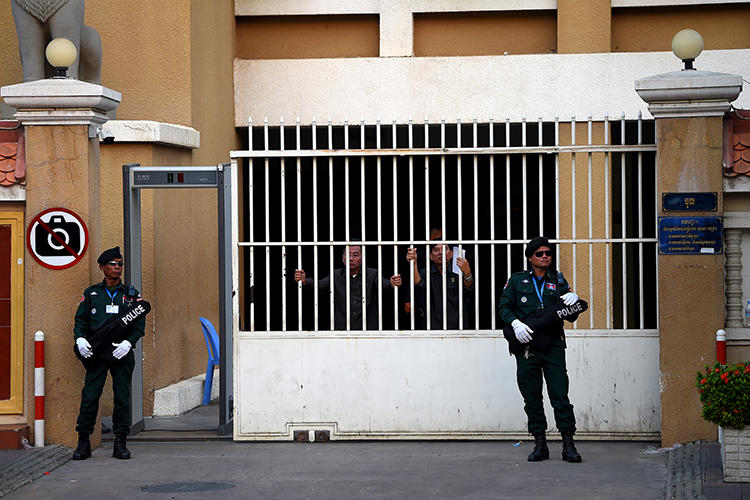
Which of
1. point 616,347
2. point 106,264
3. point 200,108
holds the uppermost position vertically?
point 200,108

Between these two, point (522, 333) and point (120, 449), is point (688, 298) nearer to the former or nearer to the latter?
point (522, 333)

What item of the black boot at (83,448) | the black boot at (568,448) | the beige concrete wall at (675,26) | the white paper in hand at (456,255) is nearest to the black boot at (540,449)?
the black boot at (568,448)

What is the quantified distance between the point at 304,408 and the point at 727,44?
24.9ft

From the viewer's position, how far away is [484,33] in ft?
50.9

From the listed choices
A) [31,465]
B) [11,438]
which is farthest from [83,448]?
[11,438]

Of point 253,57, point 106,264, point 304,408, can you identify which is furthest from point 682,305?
point 253,57

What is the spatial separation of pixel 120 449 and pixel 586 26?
7945mm

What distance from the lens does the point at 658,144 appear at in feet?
33.6

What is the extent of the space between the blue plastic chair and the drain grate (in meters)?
4.17

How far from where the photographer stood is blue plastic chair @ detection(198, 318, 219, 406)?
44.0ft

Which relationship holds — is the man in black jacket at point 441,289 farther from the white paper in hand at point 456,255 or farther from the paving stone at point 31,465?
the paving stone at point 31,465

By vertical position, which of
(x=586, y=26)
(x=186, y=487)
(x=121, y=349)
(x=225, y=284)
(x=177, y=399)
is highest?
(x=586, y=26)

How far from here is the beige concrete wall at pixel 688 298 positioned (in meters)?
10.2

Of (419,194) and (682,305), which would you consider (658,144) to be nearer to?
(682,305)
